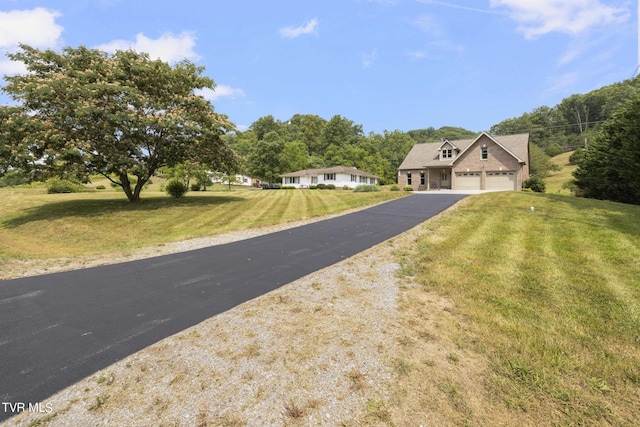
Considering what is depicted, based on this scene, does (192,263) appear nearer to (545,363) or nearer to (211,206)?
(545,363)

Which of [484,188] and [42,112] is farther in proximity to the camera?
[484,188]

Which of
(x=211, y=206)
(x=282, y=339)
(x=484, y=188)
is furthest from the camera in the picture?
(x=484, y=188)

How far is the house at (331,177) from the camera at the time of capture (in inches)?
1967

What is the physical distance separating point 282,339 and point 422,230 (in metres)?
8.35

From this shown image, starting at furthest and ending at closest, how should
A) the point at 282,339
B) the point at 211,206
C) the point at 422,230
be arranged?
the point at 211,206, the point at 422,230, the point at 282,339

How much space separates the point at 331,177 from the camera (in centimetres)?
5103

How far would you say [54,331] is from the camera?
14.0 feet

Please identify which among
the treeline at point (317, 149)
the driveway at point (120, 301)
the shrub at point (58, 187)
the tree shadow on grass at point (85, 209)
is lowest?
the driveway at point (120, 301)

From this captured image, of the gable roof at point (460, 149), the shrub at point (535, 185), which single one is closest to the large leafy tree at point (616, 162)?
the shrub at point (535, 185)

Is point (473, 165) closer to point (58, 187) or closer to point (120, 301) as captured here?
point (120, 301)

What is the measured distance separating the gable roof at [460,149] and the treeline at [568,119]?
49.3m

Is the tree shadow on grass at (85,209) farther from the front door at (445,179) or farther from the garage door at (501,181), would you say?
the garage door at (501,181)

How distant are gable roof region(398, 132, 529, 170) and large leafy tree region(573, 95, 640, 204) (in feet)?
29.5

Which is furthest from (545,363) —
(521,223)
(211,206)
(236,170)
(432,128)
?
(432,128)
